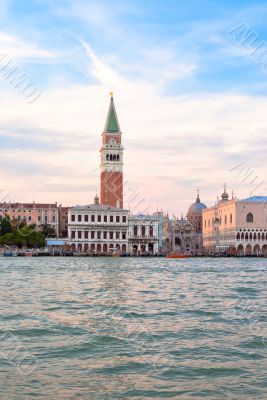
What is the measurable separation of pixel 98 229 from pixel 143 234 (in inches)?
213

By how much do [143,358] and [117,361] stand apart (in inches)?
14.4

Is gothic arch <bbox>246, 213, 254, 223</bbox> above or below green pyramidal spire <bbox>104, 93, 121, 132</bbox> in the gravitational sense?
below

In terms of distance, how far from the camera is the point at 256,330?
11539mm

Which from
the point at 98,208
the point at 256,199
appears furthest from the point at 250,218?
the point at 98,208

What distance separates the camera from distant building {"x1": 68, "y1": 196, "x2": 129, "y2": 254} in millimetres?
75938

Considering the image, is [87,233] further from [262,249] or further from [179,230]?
[179,230]

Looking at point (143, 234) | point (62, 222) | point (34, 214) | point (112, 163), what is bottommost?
point (143, 234)

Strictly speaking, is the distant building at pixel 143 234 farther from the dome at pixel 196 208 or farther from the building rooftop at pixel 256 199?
the dome at pixel 196 208

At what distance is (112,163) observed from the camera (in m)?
83.1

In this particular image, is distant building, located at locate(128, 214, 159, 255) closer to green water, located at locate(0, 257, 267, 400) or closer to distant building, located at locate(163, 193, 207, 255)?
distant building, located at locate(163, 193, 207, 255)

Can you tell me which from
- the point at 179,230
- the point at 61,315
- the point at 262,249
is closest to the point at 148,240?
the point at 262,249

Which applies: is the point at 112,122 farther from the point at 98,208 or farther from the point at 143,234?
the point at 143,234

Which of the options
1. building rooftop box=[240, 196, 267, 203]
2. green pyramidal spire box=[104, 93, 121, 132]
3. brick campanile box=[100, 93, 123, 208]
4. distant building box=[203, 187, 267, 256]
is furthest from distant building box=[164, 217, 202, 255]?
green pyramidal spire box=[104, 93, 121, 132]

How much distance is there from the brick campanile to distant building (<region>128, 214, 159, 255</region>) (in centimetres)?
445
